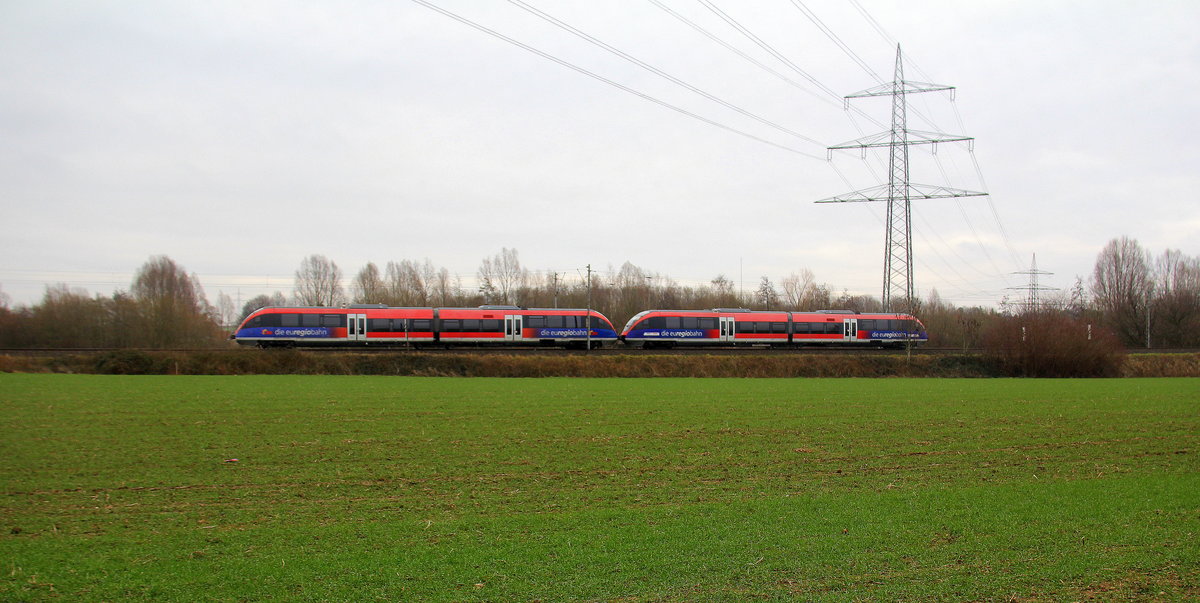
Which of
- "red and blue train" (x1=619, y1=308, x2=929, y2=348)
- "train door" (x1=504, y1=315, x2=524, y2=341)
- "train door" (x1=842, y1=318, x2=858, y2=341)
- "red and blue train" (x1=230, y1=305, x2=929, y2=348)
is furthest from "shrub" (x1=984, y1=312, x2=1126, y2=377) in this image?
"train door" (x1=504, y1=315, x2=524, y2=341)

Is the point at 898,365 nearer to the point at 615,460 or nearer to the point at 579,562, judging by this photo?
the point at 615,460

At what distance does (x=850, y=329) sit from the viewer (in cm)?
5759

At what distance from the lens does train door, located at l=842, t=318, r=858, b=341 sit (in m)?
57.5

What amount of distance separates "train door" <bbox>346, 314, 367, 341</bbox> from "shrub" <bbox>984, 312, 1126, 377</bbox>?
38343 millimetres

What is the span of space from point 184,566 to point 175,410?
1652cm

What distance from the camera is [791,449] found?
16234 millimetres

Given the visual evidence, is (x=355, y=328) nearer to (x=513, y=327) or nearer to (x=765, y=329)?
(x=513, y=327)

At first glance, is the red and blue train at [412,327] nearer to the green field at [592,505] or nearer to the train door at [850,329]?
the train door at [850,329]

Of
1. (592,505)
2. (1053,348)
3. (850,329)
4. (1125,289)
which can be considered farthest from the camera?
(1125,289)

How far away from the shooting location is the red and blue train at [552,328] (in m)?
49.5

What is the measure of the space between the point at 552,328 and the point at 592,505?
42147 mm

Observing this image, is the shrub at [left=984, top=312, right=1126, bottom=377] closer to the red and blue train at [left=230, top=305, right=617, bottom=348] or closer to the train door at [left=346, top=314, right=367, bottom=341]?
the red and blue train at [left=230, top=305, right=617, bottom=348]

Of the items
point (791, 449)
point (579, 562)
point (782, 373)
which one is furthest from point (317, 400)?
point (782, 373)

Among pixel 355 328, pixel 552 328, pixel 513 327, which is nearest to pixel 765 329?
pixel 552 328
